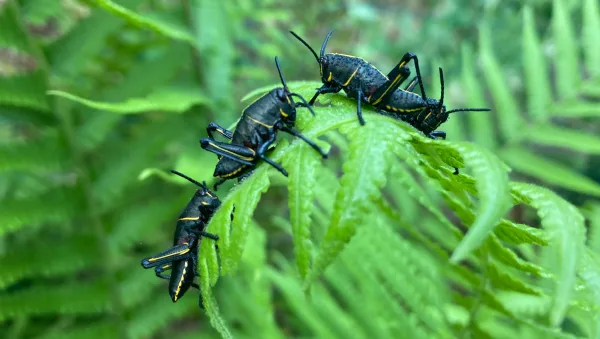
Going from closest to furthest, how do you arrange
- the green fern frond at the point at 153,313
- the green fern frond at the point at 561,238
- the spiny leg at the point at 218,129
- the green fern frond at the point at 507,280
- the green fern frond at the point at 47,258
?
the green fern frond at the point at 561,238
the green fern frond at the point at 507,280
the spiny leg at the point at 218,129
the green fern frond at the point at 47,258
the green fern frond at the point at 153,313

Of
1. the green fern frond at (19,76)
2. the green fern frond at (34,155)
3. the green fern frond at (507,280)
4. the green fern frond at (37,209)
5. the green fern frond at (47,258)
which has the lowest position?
the green fern frond at (47,258)

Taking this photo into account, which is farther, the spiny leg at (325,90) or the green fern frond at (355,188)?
the spiny leg at (325,90)

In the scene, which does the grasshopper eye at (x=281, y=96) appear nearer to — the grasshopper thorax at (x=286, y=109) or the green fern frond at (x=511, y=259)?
the grasshopper thorax at (x=286, y=109)

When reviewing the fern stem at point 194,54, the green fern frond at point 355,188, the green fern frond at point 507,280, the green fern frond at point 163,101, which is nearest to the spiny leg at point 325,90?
the green fern frond at point 355,188

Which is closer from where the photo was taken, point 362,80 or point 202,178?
point 362,80

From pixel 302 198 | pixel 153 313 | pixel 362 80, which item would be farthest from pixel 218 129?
pixel 153 313

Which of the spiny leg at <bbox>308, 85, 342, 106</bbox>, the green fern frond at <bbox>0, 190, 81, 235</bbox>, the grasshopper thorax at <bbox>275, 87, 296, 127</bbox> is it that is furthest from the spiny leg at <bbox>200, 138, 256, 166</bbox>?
the green fern frond at <bbox>0, 190, 81, 235</bbox>

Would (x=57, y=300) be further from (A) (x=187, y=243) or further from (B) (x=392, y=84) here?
(B) (x=392, y=84)

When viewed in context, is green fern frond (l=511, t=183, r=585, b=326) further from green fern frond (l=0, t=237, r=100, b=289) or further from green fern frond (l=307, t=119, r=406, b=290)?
green fern frond (l=0, t=237, r=100, b=289)
